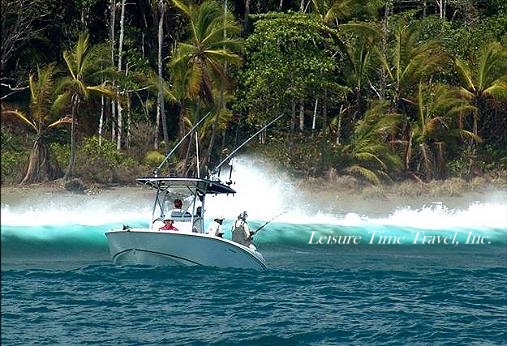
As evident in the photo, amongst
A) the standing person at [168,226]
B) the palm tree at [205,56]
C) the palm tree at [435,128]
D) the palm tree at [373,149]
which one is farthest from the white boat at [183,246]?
the palm tree at [435,128]

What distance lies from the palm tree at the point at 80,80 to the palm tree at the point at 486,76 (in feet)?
52.1

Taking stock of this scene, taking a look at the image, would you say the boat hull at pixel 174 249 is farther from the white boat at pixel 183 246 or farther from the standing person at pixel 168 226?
the standing person at pixel 168 226

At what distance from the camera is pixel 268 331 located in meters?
12.9

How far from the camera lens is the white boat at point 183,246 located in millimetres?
17484

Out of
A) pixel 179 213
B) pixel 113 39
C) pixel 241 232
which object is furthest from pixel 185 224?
pixel 113 39

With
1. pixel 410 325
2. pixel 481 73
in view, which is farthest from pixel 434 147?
pixel 410 325

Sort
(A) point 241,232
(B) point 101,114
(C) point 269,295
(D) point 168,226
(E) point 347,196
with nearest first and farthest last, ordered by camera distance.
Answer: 1. (C) point 269,295
2. (D) point 168,226
3. (A) point 241,232
4. (E) point 347,196
5. (B) point 101,114

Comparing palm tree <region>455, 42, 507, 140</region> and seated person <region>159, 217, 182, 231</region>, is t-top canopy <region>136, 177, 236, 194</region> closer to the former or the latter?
seated person <region>159, 217, 182, 231</region>

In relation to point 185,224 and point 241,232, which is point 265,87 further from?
point 185,224

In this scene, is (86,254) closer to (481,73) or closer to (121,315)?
(121,315)

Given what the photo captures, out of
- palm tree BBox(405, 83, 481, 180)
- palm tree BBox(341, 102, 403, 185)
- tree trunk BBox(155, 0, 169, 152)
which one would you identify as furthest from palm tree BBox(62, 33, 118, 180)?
palm tree BBox(405, 83, 481, 180)

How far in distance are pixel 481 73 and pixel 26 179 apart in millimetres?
20157

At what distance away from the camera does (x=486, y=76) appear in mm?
37406

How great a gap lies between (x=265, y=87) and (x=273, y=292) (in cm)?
2068
